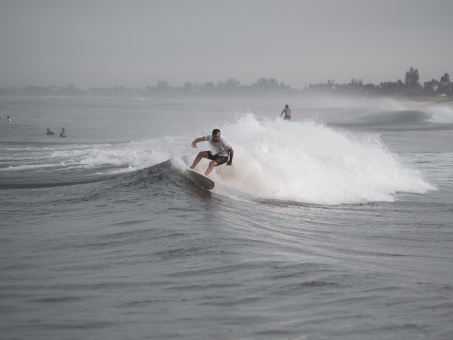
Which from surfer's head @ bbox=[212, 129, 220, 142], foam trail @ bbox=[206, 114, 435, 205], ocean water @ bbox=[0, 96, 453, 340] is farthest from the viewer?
foam trail @ bbox=[206, 114, 435, 205]

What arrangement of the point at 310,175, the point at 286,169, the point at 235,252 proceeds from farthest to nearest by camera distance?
the point at 310,175
the point at 286,169
the point at 235,252

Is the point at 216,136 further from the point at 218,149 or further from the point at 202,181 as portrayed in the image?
the point at 202,181

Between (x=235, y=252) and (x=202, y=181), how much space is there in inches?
248

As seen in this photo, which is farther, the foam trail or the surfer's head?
the foam trail

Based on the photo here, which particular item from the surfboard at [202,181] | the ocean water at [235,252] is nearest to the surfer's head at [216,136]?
the surfboard at [202,181]

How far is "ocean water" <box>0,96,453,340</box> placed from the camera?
5.87 metres

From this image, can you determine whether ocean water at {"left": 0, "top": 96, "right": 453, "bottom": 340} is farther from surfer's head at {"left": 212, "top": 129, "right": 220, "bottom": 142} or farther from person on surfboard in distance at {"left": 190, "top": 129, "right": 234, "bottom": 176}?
surfer's head at {"left": 212, "top": 129, "right": 220, "bottom": 142}

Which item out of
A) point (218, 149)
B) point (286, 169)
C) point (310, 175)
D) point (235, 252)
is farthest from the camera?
point (310, 175)

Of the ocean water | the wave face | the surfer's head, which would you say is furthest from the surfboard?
the surfer's head

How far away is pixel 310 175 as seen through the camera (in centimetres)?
1805

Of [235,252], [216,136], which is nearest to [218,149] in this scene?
[216,136]

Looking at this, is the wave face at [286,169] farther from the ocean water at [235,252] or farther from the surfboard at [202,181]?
the surfboard at [202,181]

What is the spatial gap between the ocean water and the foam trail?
6 centimetres

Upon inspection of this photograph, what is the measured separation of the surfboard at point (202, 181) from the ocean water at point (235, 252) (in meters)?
0.18
